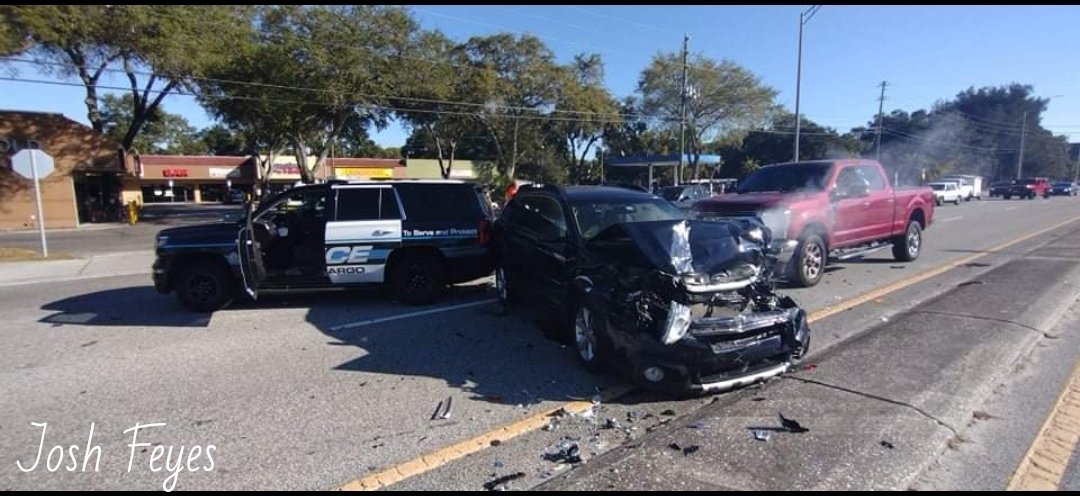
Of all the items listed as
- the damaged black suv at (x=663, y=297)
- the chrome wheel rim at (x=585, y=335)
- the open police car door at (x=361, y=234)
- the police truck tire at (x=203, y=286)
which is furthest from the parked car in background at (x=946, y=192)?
the police truck tire at (x=203, y=286)

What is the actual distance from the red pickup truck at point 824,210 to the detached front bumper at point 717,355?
3.84 meters

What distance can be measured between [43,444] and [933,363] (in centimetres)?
708

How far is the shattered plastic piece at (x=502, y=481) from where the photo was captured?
10.3 feet

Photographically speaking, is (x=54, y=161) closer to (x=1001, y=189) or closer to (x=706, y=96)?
(x=706, y=96)

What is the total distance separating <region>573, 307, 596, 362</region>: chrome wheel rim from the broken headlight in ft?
2.80

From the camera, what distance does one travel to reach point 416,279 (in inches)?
317

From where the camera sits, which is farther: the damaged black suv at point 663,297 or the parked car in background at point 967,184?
the parked car in background at point 967,184

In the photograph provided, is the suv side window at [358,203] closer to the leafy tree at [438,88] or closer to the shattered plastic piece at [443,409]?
the shattered plastic piece at [443,409]

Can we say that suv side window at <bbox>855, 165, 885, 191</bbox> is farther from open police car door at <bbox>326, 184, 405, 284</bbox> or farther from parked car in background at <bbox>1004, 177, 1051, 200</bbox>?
parked car in background at <bbox>1004, 177, 1051, 200</bbox>

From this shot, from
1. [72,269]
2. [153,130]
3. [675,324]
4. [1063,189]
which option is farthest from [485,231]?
[153,130]

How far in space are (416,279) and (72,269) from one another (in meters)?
9.78

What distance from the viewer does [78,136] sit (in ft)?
90.7

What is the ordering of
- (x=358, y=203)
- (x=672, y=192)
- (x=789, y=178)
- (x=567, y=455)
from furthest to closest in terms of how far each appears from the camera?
(x=672, y=192), (x=789, y=178), (x=358, y=203), (x=567, y=455)

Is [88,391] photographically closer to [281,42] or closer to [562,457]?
[562,457]
